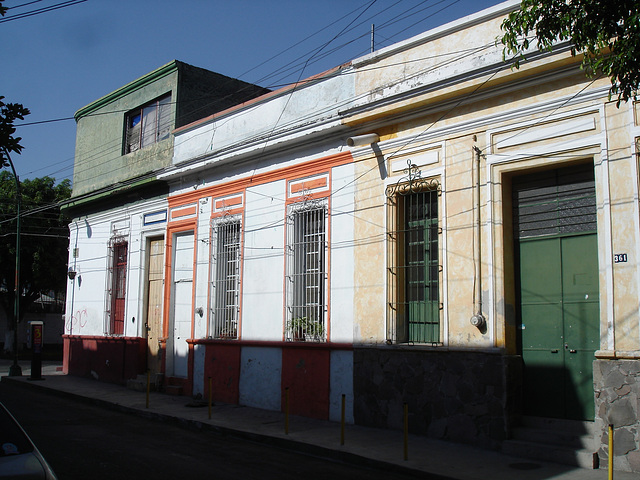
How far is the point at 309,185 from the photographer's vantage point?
1323 centimetres

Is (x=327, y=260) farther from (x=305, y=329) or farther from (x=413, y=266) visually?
(x=413, y=266)

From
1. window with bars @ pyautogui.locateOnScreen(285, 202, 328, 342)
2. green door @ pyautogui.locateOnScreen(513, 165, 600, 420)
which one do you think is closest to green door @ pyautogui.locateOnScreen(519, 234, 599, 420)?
green door @ pyautogui.locateOnScreen(513, 165, 600, 420)

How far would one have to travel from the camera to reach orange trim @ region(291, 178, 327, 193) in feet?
42.5

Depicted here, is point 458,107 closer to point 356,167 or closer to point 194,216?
point 356,167

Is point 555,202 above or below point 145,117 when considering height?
below

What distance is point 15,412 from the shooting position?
13.2m

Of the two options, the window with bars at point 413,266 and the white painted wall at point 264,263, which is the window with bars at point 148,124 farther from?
the window with bars at point 413,266

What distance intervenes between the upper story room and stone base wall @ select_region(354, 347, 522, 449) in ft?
30.4

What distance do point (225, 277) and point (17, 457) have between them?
10.6 m

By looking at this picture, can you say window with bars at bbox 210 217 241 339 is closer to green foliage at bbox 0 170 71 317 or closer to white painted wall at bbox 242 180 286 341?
white painted wall at bbox 242 180 286 341

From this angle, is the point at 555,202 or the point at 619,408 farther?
the point at 555,202

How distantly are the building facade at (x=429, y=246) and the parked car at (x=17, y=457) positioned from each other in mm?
5471

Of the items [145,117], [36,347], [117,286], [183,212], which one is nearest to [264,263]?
[183,212]

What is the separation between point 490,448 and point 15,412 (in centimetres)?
968
